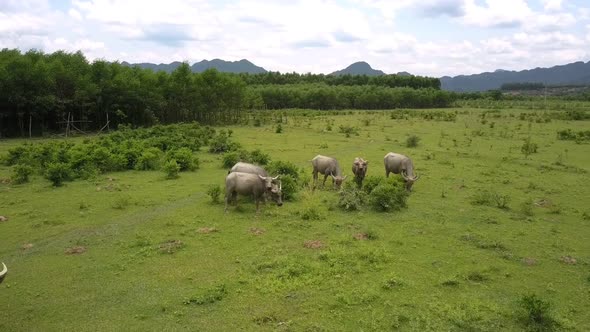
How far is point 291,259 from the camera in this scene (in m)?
10.8

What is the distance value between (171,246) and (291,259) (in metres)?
3.30

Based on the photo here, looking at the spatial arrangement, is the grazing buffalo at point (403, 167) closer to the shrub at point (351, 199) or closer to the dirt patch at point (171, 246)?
the shrub at point (351, 199)

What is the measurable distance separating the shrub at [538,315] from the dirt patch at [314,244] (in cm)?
510

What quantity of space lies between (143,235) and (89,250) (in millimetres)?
1487

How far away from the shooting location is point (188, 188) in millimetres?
18297

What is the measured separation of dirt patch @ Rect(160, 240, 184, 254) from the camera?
11516mm

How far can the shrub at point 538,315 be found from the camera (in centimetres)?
812

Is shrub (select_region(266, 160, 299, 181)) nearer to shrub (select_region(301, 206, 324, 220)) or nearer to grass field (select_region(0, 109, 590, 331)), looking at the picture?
grass field (select_region(0, 109, 590, 331))

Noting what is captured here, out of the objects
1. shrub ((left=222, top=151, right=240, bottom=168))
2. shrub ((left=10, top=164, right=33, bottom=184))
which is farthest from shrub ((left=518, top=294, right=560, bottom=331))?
shrub ((left=10, top=164, right=33, bottom=184))

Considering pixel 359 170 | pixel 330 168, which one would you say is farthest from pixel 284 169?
pixel 359 170

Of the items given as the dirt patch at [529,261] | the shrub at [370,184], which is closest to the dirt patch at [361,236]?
the shrub at [370,184]

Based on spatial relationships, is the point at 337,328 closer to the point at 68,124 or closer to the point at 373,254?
the point at 373,254

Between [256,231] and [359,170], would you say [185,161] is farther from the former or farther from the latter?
[256,231]

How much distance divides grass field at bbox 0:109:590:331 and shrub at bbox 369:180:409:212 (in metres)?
0.38
